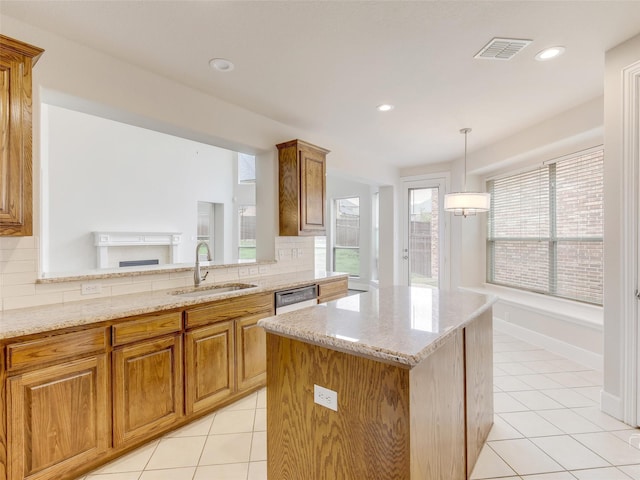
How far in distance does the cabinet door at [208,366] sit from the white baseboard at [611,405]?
110 inches

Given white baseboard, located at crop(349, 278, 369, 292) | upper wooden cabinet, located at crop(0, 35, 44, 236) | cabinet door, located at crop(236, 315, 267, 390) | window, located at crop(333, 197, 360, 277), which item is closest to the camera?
upper wooden cabinet, located at crop(0, 35, 44, 236)

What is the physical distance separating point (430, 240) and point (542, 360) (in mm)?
2648

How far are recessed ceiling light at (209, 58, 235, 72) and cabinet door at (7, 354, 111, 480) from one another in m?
2.09

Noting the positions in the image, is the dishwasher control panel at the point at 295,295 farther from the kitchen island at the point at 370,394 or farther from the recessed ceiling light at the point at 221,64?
the recessed ceiling light at the point at 221,64

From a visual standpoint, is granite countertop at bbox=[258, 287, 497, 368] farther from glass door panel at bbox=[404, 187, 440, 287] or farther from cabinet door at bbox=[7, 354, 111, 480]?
glass door panel at bbox=[404, 187, 440, 287]

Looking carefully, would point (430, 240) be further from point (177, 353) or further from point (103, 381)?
point (103, 381)

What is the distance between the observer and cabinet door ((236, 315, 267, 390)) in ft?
8.45

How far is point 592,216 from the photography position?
11.9ft

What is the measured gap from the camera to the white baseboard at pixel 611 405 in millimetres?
2295

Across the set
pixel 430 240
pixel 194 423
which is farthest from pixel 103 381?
pixel 430 240

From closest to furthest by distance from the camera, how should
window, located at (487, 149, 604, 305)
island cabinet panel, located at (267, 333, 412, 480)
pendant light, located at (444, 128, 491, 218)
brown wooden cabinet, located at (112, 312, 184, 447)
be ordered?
island cabinet panel, located at (267, 333, 412, 480) → brown wooden cabinet, located at (112, 312, 184, 447) → pendant light, located at (444, 128, 491, 218) → window, located at (487, 149, 604, 305)

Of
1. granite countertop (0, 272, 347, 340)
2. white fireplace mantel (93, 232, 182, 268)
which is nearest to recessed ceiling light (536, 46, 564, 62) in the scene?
granite countertop (0, 272, 347, 340)

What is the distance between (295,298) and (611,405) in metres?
2.54

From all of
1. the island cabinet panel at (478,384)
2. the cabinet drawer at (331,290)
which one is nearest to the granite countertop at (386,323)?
the island cabinet panel at (478,384)
